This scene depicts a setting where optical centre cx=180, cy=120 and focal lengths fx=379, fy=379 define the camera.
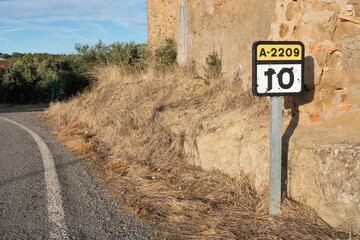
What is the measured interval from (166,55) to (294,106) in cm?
789

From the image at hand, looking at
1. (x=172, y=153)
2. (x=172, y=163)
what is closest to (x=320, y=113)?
(x=172, y=163)

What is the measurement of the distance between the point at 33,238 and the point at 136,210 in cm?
115

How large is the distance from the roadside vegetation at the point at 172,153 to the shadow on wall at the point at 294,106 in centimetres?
36

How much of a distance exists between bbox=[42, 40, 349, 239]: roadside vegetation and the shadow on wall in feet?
1.19

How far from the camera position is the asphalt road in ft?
12.8

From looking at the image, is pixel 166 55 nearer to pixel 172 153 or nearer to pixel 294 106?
pixel 172 153

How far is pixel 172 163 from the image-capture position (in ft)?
20.2

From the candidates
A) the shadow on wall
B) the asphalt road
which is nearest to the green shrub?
the asphalt road

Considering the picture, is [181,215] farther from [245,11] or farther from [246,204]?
[245,11]

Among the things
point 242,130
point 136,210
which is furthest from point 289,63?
point 136,210

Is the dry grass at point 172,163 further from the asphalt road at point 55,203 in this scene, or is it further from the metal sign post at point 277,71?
the metal sign post at point 277,71

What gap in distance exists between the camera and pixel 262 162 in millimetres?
4613

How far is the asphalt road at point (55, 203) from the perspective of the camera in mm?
3893

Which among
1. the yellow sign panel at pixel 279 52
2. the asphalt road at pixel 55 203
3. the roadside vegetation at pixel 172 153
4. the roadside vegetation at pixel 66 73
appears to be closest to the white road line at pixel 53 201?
the asphalt road at pixel 55 203
